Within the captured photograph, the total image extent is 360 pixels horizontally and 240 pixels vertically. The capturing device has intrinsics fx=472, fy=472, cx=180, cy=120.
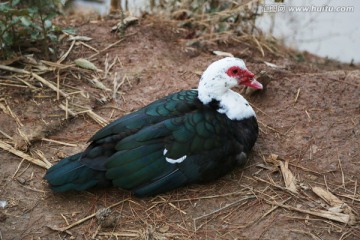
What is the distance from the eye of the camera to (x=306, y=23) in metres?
5.20

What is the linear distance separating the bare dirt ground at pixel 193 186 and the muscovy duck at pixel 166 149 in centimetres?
13

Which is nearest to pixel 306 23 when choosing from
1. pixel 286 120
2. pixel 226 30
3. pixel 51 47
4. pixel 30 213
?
pixel 226 30

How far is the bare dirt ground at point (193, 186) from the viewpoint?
2.76 metres

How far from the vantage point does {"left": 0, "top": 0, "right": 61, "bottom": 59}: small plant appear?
3.81 m

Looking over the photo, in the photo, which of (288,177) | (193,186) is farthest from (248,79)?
(193,186)

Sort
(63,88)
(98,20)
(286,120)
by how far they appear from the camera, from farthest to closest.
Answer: (98,20) < (63,88) < (286,120)

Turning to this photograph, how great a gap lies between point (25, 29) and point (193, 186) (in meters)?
2.10

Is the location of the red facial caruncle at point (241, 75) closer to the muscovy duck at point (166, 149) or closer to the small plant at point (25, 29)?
the muscovy duck at point (166, 149)

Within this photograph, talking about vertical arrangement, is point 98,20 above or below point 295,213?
above

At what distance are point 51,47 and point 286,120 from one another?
2203mm

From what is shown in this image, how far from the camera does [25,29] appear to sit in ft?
13.2

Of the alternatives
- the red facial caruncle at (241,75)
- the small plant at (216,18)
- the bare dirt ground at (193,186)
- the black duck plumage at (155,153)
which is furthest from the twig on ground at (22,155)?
the small plant at (216,18)

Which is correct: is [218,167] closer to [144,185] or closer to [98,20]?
[144,185]

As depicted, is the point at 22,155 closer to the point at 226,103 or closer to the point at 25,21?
the point at 25,21
